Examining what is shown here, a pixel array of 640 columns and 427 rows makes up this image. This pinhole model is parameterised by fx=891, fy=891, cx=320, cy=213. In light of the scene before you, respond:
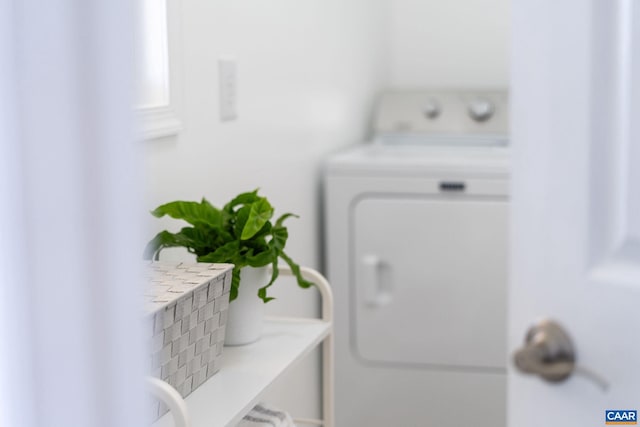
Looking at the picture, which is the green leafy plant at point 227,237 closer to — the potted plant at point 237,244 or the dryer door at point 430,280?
the potted plant at point 237,244

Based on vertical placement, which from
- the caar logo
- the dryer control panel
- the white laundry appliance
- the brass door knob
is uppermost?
the dryer control panel

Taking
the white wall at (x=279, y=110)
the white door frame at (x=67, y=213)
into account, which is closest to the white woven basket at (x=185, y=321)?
the white wall at (x=279, y=110)

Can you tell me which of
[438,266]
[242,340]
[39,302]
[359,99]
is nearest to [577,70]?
[39,302]

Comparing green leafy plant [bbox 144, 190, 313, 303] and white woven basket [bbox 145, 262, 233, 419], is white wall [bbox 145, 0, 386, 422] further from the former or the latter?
white woven basket [bbox 145, 262, 233, 419]

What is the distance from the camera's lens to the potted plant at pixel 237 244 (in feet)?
4.66

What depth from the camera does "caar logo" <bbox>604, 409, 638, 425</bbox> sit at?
865mm

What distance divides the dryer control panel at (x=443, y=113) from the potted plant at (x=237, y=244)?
138 cm

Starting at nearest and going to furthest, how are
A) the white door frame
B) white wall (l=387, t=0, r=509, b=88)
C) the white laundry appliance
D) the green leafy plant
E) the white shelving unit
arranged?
the white door frame < the white shelving unit < the green leafy plant < the white laundry appliance < white wall (l=387, t=0, r=509, b=88)

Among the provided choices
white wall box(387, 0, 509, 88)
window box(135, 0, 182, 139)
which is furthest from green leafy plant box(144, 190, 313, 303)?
white wall box(387, 0, 509, 88)

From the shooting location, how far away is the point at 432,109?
9.26 feet

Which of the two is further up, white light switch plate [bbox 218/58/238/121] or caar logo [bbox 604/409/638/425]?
white light switch plate [bbox 218/58/238/121]

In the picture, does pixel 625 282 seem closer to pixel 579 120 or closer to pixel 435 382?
pixel 579 120

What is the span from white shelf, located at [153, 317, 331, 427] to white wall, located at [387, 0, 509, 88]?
1610 mm

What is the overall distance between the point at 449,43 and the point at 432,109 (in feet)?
1.05
